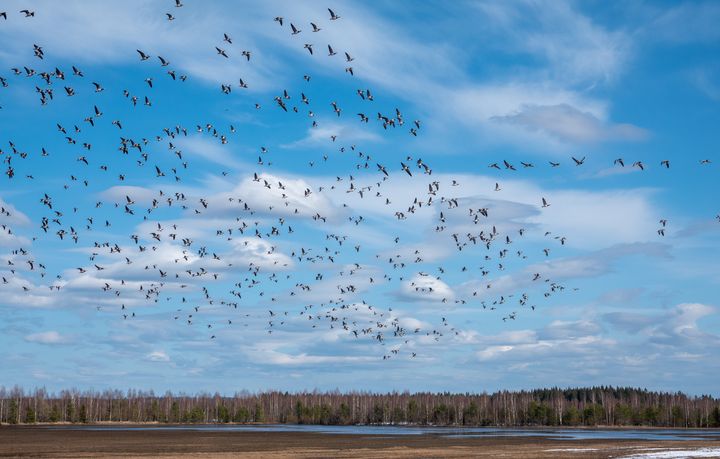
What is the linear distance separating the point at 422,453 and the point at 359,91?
37093 mm

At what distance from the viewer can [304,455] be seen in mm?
78312

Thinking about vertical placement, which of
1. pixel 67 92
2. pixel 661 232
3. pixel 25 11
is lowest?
pixel 661 232

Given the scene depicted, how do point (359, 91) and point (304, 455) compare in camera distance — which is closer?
point (359, 91)

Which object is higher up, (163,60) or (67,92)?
(163,60)

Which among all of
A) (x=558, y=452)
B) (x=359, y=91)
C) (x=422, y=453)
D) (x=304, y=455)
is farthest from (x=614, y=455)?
(x=359, y=91)

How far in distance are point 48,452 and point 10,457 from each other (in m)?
6.81

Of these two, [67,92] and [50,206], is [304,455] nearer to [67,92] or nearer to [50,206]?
[50,206]

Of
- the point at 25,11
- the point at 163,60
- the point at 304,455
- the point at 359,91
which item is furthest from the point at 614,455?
the point at 25,11

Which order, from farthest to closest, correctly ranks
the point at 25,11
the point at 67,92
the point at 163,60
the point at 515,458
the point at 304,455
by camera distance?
the point at 304,455, the point at 515,458, the point at 163,60, the point at 67,92, the point at 25,11

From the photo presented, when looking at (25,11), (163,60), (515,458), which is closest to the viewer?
(25,11)

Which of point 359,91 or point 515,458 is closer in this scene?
point 359,91

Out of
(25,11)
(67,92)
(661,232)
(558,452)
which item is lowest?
(558,452)

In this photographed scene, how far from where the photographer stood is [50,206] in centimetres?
7381

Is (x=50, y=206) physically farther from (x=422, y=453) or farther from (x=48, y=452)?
(x=422, y=453)
